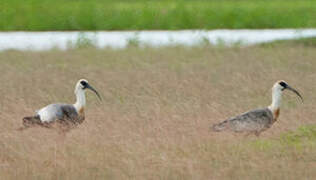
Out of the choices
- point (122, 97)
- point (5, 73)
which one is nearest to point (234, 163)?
point (122, 97)

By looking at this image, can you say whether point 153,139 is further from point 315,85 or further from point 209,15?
point 209,15

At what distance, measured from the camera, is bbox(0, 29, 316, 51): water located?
18.9m

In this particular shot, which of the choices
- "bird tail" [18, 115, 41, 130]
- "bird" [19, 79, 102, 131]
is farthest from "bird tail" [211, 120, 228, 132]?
"bird tail" [18, 115, 41, 130]

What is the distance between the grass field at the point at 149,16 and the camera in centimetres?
2519

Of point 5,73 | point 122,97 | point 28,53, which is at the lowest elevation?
point 122,97

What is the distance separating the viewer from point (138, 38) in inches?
757

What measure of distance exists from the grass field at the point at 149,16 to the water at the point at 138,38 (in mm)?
1351

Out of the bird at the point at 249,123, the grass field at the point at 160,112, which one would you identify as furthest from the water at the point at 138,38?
the bird at the point at 249,123

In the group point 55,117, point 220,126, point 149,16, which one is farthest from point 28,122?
point 149,16

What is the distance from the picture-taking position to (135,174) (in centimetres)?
840

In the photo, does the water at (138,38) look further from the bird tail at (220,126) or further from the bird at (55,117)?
the bird tail at (220,126)

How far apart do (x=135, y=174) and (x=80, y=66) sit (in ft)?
25.2

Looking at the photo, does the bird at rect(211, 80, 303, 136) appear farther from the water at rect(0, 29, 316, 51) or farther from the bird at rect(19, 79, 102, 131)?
the water at rect(0, 29, 316, 51)

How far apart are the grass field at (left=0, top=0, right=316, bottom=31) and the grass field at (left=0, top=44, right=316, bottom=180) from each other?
24.1ft
